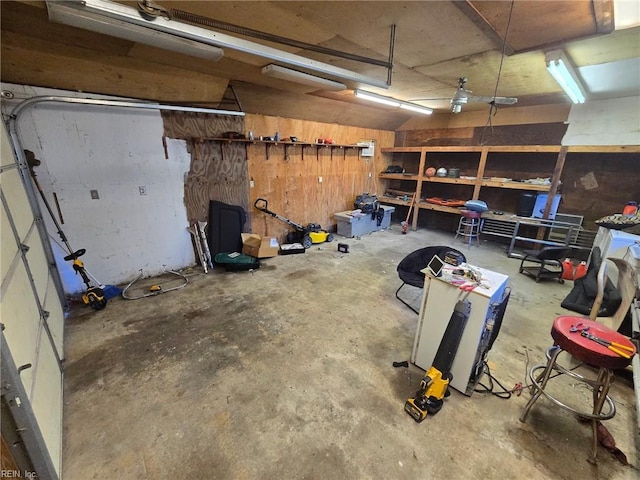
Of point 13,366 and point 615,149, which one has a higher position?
point 615,149

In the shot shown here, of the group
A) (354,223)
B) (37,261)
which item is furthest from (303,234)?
(37,261)

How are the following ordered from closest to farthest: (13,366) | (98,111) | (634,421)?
(13,366), (634,421), (98,111)

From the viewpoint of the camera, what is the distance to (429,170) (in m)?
6.11

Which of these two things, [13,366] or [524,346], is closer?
[13,366]

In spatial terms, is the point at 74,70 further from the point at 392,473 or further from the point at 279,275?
the point at 392,473

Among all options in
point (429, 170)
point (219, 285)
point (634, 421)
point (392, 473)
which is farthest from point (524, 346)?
point (429, 170)

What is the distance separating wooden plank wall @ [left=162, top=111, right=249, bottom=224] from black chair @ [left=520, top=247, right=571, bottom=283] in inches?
183

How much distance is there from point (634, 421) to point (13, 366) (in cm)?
360

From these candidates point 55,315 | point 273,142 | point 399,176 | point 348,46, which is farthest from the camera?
point 399,176

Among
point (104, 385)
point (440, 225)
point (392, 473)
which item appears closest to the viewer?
point (392, 473)

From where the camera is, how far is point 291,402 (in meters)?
1.90

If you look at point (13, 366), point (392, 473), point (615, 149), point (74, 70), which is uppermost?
point (74, 70)

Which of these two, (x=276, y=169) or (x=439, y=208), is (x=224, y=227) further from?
(x=439, y=208)

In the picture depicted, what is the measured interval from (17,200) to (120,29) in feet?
5.14
